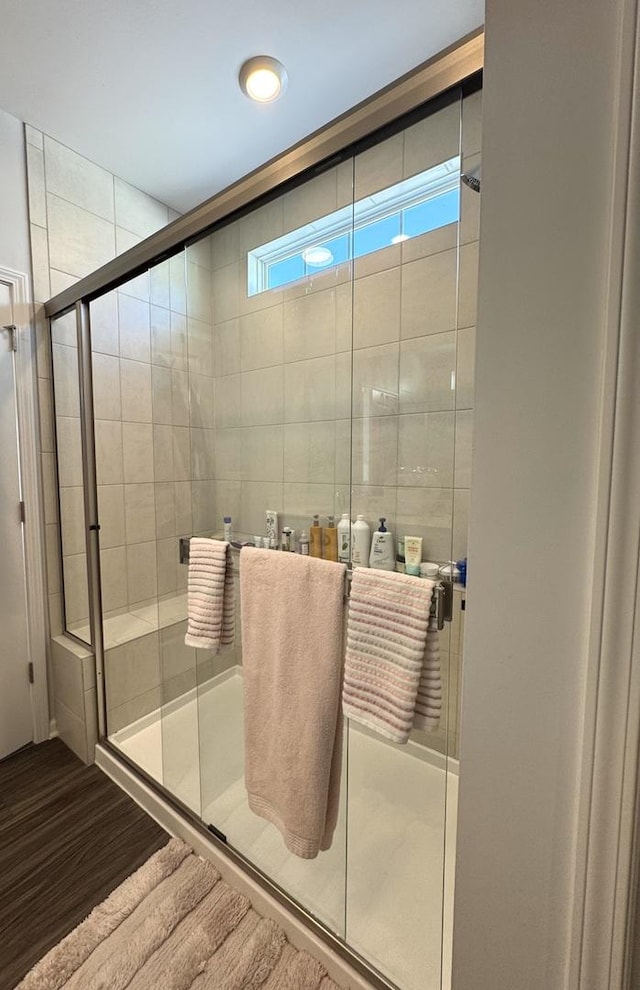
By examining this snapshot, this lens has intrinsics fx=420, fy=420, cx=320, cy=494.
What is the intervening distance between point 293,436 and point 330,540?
43cm

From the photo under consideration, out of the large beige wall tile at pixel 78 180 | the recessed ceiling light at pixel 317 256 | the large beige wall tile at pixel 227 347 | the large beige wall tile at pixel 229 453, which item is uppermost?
the large beige wall tile at pixel 78 180

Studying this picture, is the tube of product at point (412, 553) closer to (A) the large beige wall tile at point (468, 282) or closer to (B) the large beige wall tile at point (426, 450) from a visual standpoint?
(B) the large beige wall tile at point (426, 450)

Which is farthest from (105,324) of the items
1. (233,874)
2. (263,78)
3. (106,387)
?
(233,874)

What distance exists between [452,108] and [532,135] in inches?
20.0

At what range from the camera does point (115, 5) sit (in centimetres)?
120

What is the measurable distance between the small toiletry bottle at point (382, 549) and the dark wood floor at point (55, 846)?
1179mm

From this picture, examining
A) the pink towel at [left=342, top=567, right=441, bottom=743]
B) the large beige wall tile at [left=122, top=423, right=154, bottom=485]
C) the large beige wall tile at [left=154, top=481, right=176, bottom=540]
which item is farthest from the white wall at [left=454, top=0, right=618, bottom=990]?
the large beige wall tile at [left=122, top=423, right=154, bottom=485]

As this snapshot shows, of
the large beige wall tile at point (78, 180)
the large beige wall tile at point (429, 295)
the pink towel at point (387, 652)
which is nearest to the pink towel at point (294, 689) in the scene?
the pink towel at point (387, 652)

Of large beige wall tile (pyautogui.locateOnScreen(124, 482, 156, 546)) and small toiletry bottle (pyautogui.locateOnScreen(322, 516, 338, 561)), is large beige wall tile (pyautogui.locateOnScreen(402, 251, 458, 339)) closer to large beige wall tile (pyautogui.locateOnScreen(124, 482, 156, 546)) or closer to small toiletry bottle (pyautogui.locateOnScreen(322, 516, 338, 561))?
small toiletry bottle (pyautogui.locateOnScreen(322, 516, 338, 561))

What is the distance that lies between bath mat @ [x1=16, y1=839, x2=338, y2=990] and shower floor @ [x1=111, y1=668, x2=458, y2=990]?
11cm

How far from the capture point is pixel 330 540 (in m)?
1.35

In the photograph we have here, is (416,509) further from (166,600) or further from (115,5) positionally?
(115,5)

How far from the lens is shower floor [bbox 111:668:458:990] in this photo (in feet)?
3.50

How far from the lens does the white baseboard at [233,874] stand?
1.01 m
